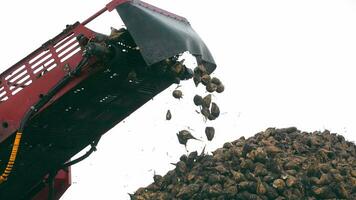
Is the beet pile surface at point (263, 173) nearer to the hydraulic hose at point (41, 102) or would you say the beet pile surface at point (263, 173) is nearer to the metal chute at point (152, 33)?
the metal chute at point (152, 33)

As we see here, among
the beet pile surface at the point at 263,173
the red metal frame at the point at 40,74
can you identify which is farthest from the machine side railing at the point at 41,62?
the beet pile surface at the point at 263,173

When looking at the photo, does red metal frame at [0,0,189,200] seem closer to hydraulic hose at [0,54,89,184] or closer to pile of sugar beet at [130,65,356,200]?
hydraulic hose at [0,54,89,184]

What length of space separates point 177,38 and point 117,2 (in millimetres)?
616

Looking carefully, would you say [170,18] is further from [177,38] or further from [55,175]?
[55,175]

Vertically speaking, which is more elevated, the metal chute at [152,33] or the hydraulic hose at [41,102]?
the metal chute at [152,33]

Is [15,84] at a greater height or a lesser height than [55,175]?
greater

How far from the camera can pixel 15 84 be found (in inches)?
205

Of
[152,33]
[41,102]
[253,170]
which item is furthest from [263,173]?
[41,102]

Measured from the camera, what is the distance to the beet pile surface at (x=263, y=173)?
20.2ft

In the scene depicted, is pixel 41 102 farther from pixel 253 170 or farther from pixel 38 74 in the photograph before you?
pixel 253 170

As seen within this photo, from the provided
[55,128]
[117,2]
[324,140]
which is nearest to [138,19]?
[117,2]

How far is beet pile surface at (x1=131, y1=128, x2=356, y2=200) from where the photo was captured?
6164 mm

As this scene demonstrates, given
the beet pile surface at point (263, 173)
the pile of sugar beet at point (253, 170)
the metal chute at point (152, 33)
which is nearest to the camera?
the metal chute at point (152, 33)

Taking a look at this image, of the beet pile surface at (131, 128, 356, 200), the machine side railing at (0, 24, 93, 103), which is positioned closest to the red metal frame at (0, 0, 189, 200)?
the machine side railing at (0, 24, 93, 103)
